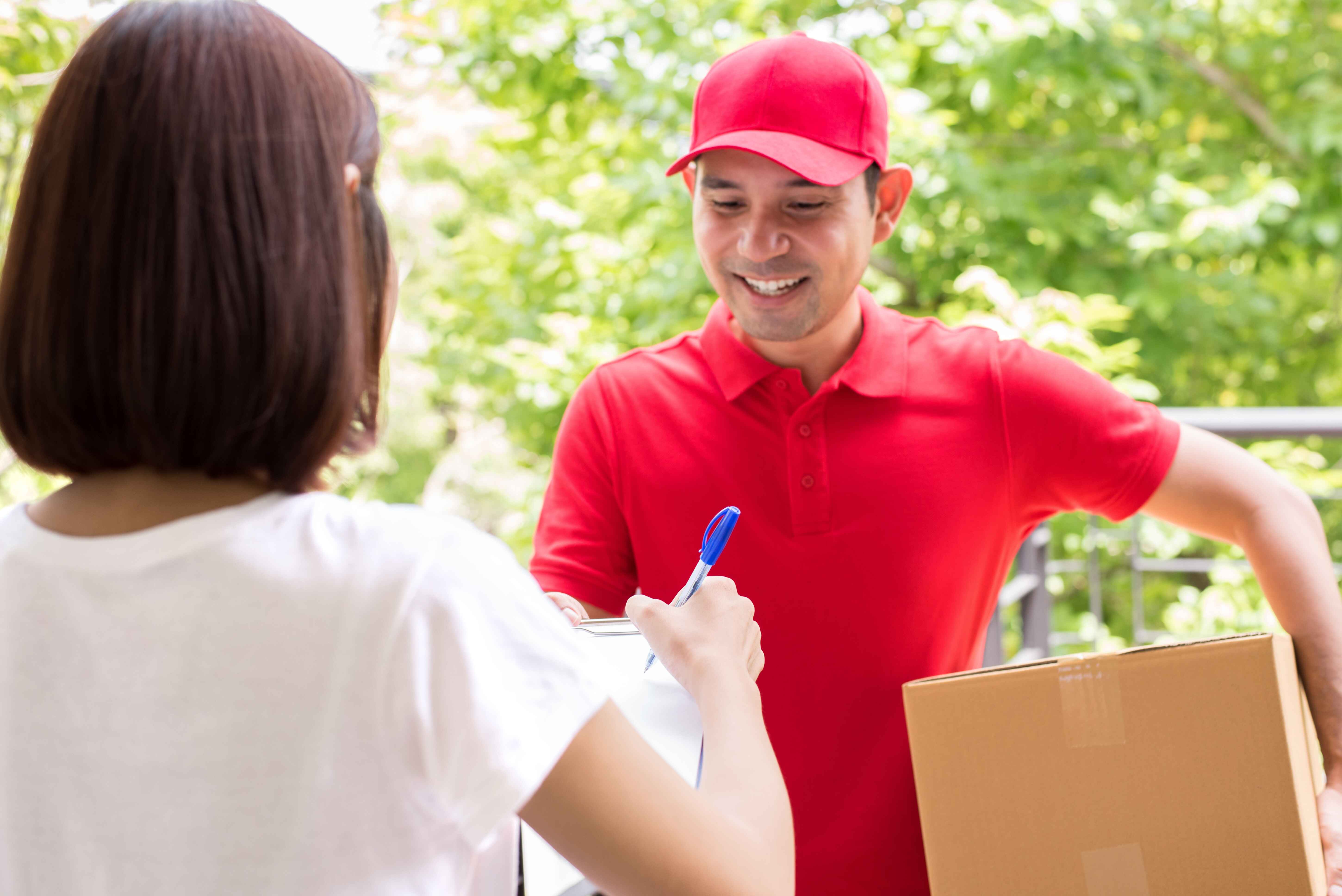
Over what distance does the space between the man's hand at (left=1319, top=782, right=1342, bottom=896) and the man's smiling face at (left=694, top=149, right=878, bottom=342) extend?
2.23ft

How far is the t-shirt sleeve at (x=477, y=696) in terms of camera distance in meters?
0.52

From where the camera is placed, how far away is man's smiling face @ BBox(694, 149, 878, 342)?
47.4 inches

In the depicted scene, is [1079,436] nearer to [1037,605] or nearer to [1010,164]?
[1037,605]

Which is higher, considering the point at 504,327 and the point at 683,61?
the point at 683,61

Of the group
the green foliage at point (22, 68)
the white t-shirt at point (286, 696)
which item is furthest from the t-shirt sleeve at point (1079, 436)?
the green foliage at point (22, 68)

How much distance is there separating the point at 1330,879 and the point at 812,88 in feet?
3.03

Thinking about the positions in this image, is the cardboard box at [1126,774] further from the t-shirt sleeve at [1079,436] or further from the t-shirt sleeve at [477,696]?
the t-shirt sleeve at [477,696]

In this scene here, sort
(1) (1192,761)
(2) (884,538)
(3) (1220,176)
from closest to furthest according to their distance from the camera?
(1) (1192,761) → (2) (884,538) → (3) (1220,176)

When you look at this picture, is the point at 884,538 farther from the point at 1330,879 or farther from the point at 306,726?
the point at 306,726

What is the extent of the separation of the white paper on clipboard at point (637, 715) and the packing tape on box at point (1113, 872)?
0.42 metres

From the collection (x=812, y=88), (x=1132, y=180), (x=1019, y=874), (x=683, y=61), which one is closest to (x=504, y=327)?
(x=683, y=61)

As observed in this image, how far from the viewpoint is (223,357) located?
53 cm

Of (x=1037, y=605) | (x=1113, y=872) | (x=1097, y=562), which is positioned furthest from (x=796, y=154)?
(x=1097, y=562)

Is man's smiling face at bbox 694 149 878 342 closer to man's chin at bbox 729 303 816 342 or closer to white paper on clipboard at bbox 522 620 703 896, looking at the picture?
man's chin at bbox 729 303 816 342
